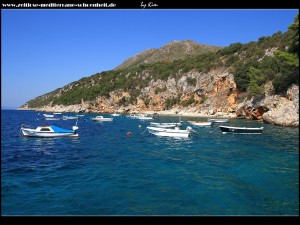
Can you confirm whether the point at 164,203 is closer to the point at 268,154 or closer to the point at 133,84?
the point at 268,154

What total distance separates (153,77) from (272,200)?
108m

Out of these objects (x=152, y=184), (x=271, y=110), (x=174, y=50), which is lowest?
(x=152, y=184)

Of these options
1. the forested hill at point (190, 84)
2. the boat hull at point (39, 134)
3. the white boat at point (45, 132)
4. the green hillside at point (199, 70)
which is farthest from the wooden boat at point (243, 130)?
the boat hull at point (39, 134)

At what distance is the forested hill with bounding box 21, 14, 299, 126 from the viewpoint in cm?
7938

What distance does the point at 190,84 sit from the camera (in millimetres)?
103188

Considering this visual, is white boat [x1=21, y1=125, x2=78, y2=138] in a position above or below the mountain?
below

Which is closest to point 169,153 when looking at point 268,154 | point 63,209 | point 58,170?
point 268,154

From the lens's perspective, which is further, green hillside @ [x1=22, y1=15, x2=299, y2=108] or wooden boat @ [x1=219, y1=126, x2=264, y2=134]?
green hillside @ [x1=22, y1=15, x2=299, y2=108]

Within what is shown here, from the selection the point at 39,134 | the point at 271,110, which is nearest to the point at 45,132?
the point at 39,134

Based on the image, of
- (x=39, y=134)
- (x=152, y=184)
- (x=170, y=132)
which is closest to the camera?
(x=152, y=184)

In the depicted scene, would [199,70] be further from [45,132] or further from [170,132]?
[45,132]

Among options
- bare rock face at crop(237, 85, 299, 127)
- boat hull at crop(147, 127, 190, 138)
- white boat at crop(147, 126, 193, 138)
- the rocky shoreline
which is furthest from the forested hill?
boat hull at crop(147, 127, 190, 138)

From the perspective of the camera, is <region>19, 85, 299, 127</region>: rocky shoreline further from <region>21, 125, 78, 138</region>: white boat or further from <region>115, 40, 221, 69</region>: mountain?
<region>115, 40, 221, 69</region>: mountain

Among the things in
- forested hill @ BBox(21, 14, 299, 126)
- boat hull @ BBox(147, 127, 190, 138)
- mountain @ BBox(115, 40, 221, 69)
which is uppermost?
mountain @ BBox(115, 40, 221, 69)
